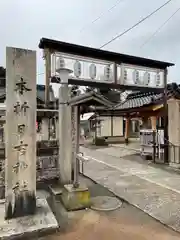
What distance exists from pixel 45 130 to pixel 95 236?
6331mm

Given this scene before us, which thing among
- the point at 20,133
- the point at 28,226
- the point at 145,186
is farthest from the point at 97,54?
the point at 28,226

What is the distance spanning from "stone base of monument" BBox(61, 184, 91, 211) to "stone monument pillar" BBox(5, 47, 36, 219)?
91cm

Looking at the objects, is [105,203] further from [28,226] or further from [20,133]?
[20,133]

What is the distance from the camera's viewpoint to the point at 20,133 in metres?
4.51

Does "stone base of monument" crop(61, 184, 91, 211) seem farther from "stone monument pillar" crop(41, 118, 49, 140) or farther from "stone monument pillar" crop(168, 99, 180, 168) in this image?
"stone monument pillar" crop(168, 99, 180, 168)

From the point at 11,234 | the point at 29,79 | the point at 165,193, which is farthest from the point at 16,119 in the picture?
the point at 165,193

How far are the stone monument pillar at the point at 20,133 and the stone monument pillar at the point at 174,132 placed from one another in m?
7.39

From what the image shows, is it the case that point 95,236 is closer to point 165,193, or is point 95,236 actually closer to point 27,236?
point 27,236

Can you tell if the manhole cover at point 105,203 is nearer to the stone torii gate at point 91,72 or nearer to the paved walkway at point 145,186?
the paved walkway at point 145,186

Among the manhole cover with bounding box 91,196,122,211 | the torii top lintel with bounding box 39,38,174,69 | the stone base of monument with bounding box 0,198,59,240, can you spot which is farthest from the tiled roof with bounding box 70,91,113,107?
the torii top lintel with bounding box 39,38,174,69

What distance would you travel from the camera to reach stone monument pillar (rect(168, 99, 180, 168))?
32.5 feet

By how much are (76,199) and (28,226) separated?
1.40 meters

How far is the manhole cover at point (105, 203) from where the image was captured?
5.24 metres

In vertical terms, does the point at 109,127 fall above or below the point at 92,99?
below
